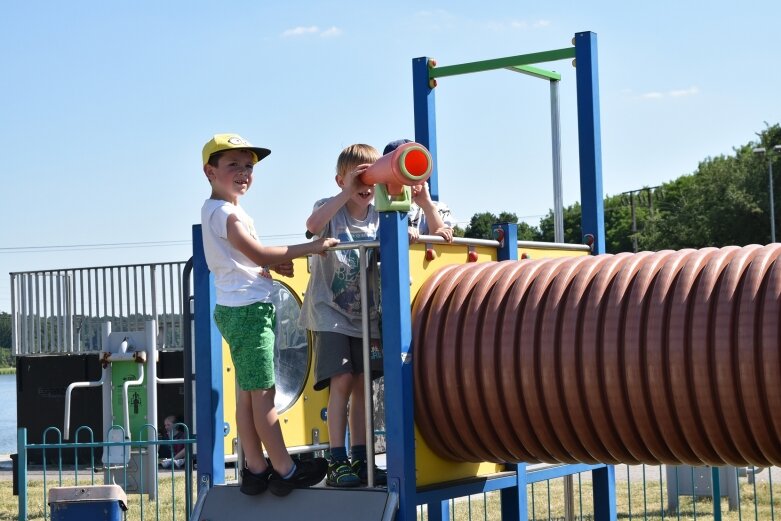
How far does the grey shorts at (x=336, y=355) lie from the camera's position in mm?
4984

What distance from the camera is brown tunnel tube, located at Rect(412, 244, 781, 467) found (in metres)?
4.28

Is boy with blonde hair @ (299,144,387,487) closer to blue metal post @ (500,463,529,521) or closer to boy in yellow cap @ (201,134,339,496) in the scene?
boy in yellow cap @ (201,134,339,496)

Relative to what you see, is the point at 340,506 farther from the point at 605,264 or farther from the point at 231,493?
the point at 605,264

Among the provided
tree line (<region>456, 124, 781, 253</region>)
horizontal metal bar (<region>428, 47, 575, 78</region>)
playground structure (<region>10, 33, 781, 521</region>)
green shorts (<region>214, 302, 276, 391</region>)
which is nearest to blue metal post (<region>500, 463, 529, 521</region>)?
playground structure (<region>10, 33, 781, 521</region>)

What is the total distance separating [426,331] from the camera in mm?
4918

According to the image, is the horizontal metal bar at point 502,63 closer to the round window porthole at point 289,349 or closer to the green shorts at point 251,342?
the round window porthole at point 289,349

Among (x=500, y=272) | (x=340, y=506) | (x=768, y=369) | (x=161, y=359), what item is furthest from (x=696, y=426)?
(x=161, y=359)

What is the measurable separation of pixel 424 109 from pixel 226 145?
7.96 feet

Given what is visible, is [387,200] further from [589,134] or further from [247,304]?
[589,134]

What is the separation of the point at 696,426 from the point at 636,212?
3334 inches

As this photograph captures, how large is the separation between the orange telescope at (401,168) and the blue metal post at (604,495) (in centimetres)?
252

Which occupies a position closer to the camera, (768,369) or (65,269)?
(768,369)

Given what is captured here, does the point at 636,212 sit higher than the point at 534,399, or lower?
higher

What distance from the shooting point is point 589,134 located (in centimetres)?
673
